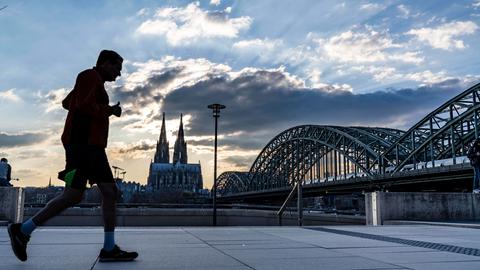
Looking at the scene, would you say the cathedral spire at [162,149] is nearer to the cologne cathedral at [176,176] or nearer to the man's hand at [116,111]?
the cologne cathedral at [176,176]

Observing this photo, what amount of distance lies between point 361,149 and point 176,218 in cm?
5596

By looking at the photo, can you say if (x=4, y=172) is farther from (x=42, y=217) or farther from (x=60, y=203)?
(x=60, y=203)

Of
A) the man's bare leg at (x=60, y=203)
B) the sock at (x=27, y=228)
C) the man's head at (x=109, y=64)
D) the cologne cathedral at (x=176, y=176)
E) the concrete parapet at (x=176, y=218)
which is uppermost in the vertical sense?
the cologne cathedral at (x=176, y=176)

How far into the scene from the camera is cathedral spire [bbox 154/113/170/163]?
182 meters

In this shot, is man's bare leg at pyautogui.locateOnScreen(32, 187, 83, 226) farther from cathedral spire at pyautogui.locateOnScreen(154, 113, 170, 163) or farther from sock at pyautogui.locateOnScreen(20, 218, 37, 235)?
cathedral spire at pyautogui.locateOnScreen(154, 113, 170, 163)

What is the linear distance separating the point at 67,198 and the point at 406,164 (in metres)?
66.5

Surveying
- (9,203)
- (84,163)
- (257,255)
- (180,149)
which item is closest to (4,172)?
(9,203)

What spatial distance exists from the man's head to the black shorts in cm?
77

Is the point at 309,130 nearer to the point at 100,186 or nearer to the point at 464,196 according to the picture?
the point at 464,196

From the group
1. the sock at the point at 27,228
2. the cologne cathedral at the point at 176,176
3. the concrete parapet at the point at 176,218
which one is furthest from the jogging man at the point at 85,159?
the cologne cathedral at the point at 176,176

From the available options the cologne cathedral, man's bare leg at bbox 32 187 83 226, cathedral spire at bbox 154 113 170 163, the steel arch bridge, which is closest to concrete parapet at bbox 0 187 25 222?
man's bare leg at bbox 32 187 83 226

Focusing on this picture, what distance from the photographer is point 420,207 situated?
1272cm

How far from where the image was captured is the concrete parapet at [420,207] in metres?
12.3

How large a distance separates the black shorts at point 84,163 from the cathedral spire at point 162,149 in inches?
7080
